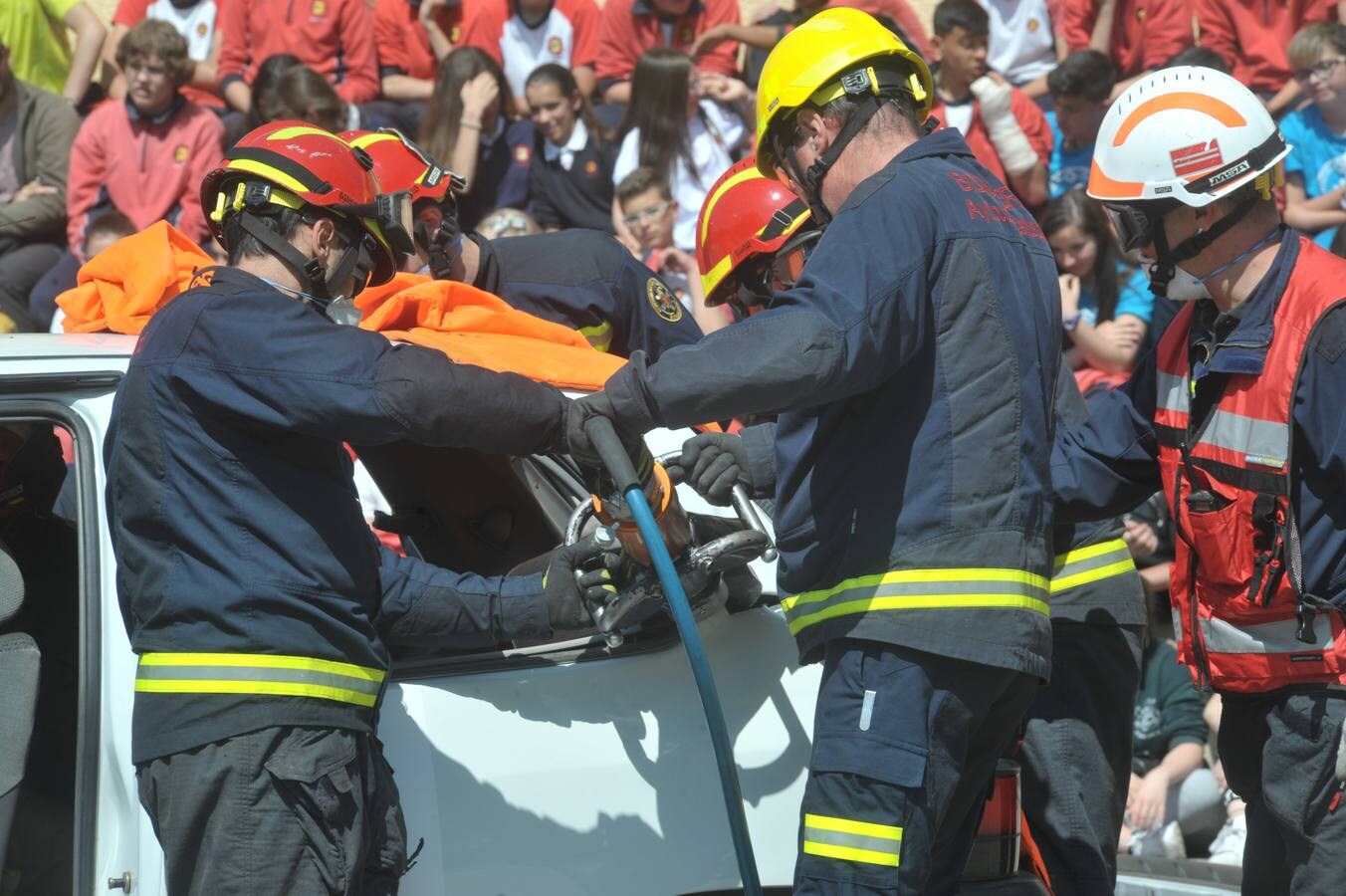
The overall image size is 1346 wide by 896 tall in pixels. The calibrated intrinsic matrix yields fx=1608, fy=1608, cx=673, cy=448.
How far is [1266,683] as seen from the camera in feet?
10.5

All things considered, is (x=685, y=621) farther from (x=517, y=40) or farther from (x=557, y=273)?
(x=517, y=40)

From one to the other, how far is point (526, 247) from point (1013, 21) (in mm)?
4281

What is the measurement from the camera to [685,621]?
2779 mm

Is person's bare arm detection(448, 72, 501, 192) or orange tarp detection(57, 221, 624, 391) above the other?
orange tarp detection(57, 221, 624, 391)

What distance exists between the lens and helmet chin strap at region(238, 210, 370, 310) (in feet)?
9.99

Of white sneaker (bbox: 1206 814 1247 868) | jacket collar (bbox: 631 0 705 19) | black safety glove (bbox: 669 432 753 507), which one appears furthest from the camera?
jacket collar (bbox: 631 0 705 19)

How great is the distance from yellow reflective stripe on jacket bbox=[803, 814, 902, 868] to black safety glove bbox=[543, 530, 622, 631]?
2.09ft

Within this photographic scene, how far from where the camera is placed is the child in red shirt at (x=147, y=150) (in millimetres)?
7832

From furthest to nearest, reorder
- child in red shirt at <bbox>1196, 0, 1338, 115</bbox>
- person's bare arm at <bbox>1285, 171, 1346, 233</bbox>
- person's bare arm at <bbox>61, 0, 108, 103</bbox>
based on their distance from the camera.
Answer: person's bare arm at <bbox>61, 0, 108, 103</bbox>, child in red shirt at <bbox>1196, 0, 1338, 115</bbox>, person's bare arm at <bbox>1285, 171, 1346, 233</bbox>

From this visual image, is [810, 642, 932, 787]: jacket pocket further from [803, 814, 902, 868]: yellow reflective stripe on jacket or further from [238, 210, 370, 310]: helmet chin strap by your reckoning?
[238, 210, 370, 310]: helmet chin strap

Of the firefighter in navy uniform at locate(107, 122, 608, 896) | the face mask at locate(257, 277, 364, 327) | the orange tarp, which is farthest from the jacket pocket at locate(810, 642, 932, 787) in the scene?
the face mask at locate(257, 277, 364, 327)

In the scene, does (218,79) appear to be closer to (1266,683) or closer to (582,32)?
(582,32)

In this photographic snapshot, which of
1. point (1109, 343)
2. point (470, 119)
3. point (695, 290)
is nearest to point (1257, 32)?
point (1109, 343)

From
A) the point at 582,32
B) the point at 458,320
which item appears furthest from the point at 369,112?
the point at 458,320
